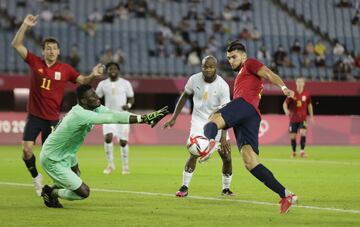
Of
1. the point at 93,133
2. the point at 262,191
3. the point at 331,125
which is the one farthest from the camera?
the point at 331,125

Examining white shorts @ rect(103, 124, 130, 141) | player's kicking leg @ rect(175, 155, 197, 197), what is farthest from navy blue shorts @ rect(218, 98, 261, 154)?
white shorts @ rect(103, 124, 130, 141)

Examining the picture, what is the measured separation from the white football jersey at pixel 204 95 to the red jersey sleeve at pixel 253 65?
276 cm

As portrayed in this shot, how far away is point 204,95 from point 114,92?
6.74 meters

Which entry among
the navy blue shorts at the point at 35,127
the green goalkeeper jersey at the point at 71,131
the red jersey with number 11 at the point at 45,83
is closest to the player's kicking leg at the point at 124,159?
the navy blue shorts at the point at 35,127

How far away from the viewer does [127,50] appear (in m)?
42.7

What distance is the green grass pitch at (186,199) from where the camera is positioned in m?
11.8

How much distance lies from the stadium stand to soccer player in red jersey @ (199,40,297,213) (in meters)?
28.2

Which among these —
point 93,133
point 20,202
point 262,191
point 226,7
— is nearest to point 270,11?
point 226,7

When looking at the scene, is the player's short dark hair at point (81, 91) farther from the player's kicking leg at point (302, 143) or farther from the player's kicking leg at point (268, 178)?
the player's kicking leg at point (302, 143)

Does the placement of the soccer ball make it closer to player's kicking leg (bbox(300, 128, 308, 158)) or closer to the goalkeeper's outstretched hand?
the goalkeeper's outstretched hand

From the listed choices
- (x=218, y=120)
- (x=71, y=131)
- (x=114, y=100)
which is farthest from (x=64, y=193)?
(x=114, y=100)

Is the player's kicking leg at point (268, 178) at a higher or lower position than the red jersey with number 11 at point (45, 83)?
lower

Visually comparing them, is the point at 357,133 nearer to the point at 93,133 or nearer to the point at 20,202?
the point at 93,133

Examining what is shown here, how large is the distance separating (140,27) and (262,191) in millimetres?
28365
